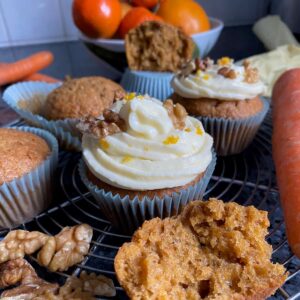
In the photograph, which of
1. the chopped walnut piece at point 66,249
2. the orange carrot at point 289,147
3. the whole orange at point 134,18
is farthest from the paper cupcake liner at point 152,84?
the chopped walnut piece at point 66,249

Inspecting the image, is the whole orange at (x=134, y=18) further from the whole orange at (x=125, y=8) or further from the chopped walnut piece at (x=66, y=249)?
the chopped walnut piece at (x=66, y=249)

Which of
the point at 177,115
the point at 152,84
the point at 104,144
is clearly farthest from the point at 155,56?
the point at 104,144

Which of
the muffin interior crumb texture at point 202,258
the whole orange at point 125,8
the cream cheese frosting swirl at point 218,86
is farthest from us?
the whole orange at point 125,8

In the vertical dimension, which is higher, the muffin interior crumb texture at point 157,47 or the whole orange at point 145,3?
the whole orange at point 145,3

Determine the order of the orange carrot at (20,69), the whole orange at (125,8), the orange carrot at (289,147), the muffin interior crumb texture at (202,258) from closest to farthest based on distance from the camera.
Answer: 1. the muffin interior crumb texture at (202,258)
2. the orange carrot at (289,147)
3. the whole orange at (125,8)
4. the orange carrot at (20,69)

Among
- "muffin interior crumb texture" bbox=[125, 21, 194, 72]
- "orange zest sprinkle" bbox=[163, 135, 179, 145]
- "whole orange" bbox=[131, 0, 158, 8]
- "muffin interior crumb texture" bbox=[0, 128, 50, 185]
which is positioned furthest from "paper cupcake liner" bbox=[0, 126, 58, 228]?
"whole orange" bbox=[131, 0, 158, 8]

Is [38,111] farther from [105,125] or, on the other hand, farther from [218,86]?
[218,86]

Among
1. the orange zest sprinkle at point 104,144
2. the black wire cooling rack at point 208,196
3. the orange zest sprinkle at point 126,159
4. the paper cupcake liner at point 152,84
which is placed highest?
the orange zest sprinkle at point 104,144
